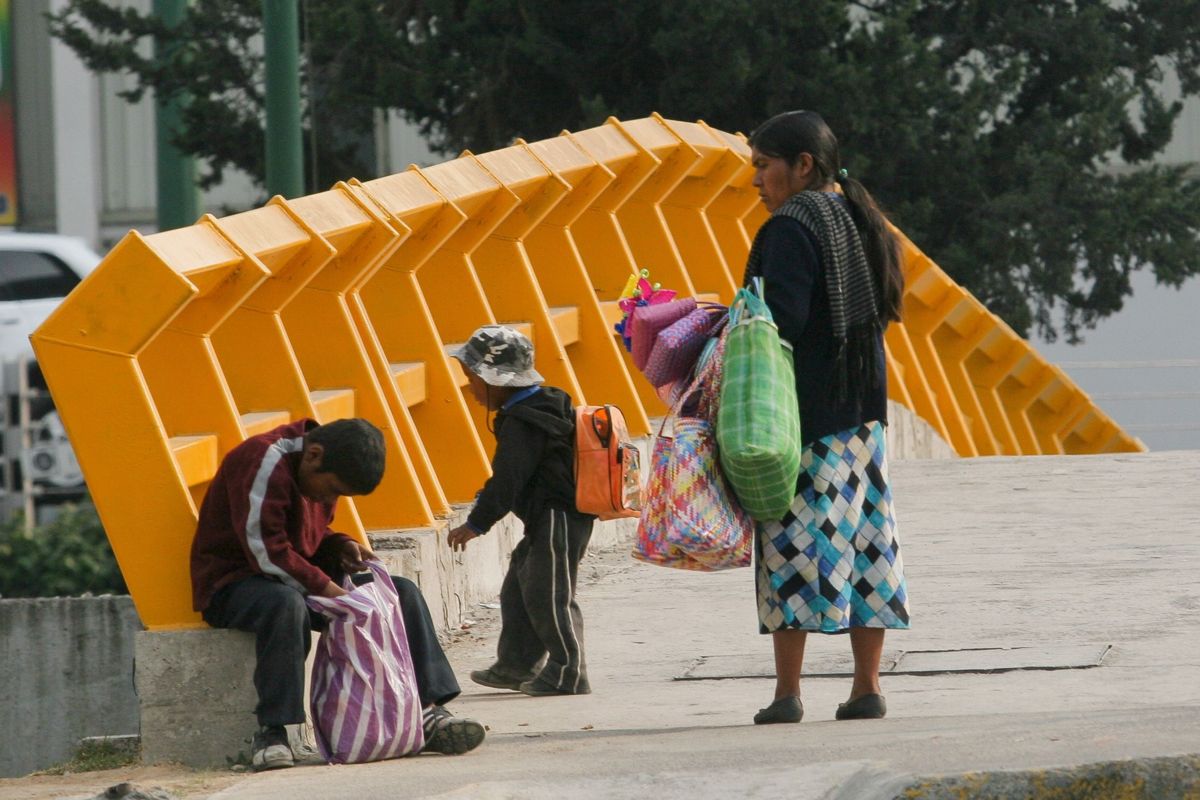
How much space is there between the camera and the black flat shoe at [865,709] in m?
5.37

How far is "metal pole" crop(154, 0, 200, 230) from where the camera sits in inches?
661

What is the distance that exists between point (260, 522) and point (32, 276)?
1566 cm

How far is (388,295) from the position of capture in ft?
26.5

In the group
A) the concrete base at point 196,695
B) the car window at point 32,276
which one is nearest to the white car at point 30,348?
the car window at point 32,276

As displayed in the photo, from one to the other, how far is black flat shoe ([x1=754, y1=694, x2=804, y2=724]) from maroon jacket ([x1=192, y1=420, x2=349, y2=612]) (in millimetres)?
1067

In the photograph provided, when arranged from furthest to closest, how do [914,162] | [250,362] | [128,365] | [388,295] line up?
[914,162], [388,295], [250,362], [128,365]

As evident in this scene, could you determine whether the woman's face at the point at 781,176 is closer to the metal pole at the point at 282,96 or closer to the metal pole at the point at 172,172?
the metal pole at the point at 282,96

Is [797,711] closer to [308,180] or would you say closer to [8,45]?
[308,180]

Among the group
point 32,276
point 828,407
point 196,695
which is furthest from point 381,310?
point 32,276

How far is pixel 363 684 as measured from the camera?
5.30 metres

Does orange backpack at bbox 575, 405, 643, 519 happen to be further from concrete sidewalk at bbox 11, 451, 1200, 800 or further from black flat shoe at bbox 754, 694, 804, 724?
black flat shoe at bbox 754, 694, 804, 724

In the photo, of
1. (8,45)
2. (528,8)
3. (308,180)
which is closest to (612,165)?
(528,8)

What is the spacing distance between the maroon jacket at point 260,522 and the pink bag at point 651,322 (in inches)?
32.1

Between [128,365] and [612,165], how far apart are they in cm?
516
